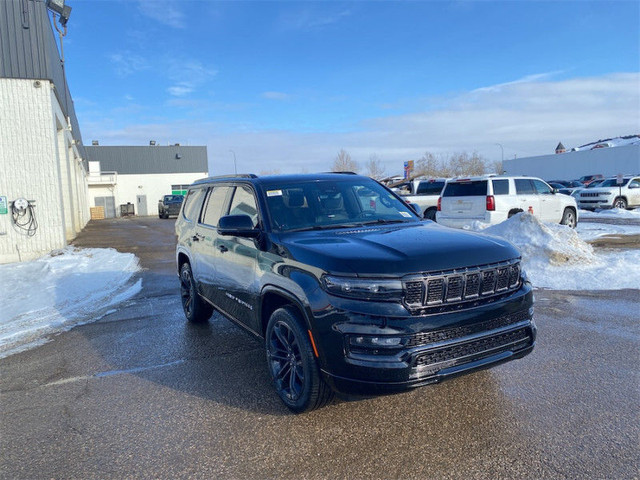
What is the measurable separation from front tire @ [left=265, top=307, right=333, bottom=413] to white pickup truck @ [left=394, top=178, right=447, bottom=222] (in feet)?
49.8

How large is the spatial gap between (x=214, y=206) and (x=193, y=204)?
1.02m

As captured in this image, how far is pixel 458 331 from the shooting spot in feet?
10.3

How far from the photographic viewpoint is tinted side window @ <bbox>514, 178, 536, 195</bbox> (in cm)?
1431

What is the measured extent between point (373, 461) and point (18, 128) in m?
14.5

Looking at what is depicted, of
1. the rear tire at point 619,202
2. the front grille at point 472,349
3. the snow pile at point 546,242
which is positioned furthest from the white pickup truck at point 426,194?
the front grille at point 472,349

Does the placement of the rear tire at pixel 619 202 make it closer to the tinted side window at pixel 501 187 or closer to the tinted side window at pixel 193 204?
the tinted side window at pixel 501 187

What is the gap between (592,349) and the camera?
4793mm

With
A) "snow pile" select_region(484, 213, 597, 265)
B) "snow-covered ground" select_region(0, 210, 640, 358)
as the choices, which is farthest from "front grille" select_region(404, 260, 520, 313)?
"snow pile" select_region(484, 213, 597, 265)

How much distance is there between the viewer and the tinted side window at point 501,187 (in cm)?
1388

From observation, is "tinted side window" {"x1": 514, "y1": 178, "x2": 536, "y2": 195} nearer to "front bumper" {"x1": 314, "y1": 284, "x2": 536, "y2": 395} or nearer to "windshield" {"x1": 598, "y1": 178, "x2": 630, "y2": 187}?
"front bumper" {"x1": 314, "y1": 284, "x2": 536, "y2": 395}

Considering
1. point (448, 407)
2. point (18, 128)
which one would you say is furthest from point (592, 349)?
point (18, 128)

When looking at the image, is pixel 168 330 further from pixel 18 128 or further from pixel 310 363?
pixel 18 128

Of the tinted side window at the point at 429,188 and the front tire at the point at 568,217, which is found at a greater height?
the tinted side window at the point at 429,188

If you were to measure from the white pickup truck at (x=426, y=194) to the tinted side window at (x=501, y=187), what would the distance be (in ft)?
14.0
